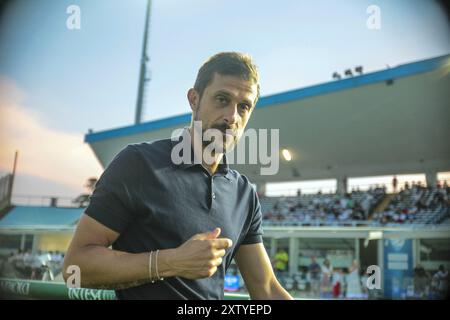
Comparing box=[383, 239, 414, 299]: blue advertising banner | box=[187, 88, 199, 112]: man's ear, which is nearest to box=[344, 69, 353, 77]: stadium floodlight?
box=[383, 239, 414, 299]: blue advertising banner

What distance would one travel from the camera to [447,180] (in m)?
18.7

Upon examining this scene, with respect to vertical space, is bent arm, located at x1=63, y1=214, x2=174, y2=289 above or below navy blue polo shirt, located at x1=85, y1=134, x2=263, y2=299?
below

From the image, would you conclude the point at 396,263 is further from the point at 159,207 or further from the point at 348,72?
the point at 159,207

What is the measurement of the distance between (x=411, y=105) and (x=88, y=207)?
1749 cm

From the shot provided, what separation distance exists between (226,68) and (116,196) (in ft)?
2.16

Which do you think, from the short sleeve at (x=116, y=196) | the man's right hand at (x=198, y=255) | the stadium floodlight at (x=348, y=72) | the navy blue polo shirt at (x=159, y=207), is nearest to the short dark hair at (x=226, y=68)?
the navy blue polo shirt at (x=159, y=207)

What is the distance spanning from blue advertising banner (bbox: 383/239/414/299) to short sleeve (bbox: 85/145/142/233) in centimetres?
1287

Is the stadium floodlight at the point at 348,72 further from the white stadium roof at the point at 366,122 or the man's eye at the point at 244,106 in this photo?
the man's eye at the point at 244,106

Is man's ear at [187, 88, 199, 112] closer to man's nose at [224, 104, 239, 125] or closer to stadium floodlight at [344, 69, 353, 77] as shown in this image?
man's nose at [224, 104, 239, 125]

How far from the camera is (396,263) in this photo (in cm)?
1440

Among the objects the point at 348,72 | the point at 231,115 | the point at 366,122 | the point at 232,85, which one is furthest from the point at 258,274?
the point at 348,72

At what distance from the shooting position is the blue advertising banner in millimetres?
13102

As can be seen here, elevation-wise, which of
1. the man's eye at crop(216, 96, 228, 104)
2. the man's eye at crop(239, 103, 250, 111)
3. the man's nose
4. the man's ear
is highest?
the man's ear

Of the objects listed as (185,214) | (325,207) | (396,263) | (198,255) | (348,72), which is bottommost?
(396,263)
